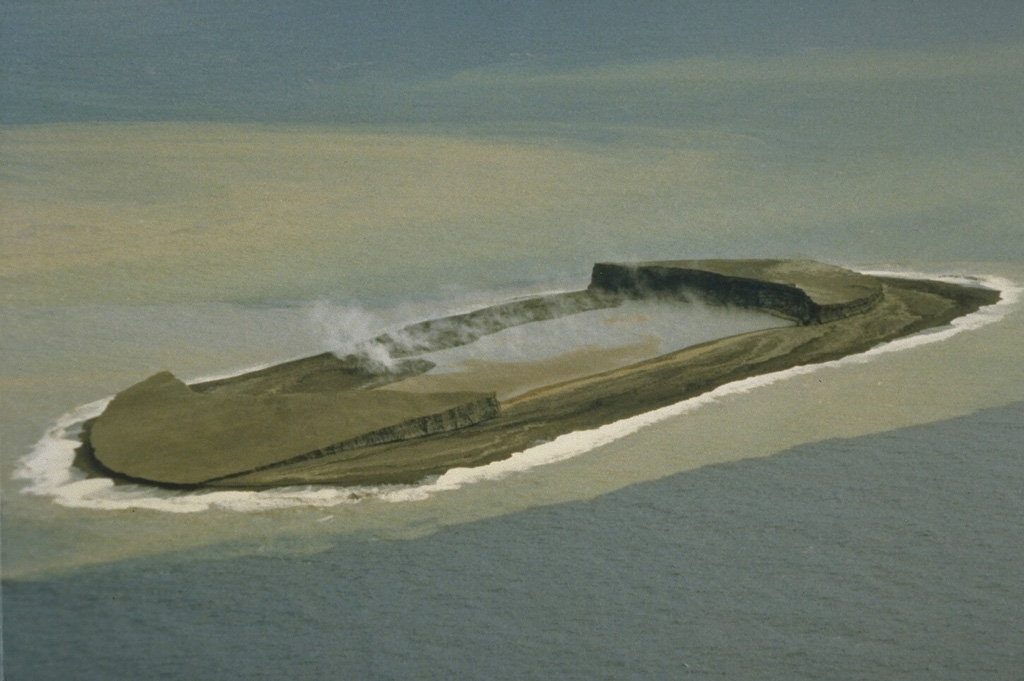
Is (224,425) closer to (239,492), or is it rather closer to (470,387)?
(239,492)

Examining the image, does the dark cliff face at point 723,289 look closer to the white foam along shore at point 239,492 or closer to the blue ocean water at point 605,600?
the white foam along shore at point 239,492

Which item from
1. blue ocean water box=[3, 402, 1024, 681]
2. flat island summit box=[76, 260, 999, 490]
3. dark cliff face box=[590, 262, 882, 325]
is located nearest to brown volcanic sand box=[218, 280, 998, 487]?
flat island summit box=[76, 260, 999, 490]

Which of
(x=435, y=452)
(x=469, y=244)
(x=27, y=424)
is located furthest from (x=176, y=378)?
(x=469, y=244)

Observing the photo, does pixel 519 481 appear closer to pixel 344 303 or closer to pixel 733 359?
pixel 733 359

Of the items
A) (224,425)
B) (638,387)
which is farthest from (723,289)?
(224,425)

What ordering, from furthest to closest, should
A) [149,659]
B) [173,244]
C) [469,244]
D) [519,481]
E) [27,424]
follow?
[469,244] < [173,244] < [27,424] < [519,481] < [149,659]

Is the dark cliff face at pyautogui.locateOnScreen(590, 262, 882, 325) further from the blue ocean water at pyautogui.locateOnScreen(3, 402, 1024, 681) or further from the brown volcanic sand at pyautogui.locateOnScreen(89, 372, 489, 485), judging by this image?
the blue ocean water at pyautogui.locateOnScreen(3, 402, 1024, 681)
